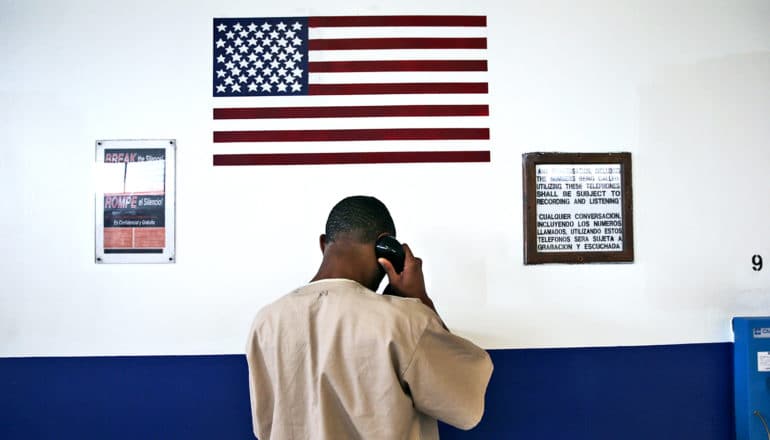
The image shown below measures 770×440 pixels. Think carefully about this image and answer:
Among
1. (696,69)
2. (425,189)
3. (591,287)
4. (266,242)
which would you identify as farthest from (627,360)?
(266,242)

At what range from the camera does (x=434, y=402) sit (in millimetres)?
1313

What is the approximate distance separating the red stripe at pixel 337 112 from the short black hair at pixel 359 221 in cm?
85

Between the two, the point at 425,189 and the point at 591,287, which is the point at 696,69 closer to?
the point at 591,287

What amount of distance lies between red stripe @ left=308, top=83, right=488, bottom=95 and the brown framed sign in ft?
1.39

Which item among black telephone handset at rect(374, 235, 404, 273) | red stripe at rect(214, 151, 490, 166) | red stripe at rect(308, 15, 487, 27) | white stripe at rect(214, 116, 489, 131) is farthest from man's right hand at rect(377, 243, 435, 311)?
red stripe at rect(308, 15, 487, 27)

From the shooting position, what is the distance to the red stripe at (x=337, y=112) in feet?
7.14

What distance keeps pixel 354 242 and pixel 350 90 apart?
105 centimetres

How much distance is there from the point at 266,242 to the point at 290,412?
1.00 metres

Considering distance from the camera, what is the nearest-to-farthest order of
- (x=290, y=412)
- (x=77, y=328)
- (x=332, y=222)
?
1. (x=290, y=412)
2. (x=332, y=222)
3. (x=77, y=328)

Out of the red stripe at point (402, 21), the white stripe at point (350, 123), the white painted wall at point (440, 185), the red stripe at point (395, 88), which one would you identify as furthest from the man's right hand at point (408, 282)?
the red stripe at point (402, 21)

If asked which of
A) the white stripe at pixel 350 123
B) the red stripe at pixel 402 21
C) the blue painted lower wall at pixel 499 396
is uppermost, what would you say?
the red stripe at pixel 402 21

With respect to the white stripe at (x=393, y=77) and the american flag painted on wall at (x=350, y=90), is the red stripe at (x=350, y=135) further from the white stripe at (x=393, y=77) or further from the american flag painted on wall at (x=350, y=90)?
the white stripe at (x=393, y=77)

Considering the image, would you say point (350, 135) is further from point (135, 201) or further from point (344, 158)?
point (135, 201)

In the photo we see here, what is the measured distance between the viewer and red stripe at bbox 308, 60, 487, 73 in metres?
2.19
